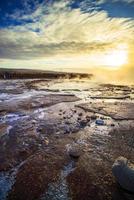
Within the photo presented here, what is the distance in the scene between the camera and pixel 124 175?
351 centimetres

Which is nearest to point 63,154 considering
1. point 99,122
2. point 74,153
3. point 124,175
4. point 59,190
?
point 74,153

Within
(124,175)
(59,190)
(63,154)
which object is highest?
(124,175)

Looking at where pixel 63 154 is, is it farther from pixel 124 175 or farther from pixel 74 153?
pixel 124 175

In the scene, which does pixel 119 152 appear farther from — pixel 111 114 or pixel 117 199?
pixel 111 114

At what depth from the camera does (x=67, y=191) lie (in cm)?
352

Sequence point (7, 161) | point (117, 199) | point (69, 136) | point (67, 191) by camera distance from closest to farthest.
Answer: point (117, 199)
point (67, 191)
point (7, 161)
point (69, 136)

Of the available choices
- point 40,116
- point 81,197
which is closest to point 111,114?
point 40,116

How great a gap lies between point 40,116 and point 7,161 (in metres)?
3.69

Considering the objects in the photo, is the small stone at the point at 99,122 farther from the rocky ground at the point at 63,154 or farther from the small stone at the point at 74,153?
the small stone at the point at 74,153

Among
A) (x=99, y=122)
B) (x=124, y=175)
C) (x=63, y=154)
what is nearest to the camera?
(x=124, y=175)

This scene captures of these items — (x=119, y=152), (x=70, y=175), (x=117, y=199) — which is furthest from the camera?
(x=119, y=152)

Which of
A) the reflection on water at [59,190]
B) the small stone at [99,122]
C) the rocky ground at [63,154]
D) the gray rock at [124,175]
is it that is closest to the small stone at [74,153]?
the rocky ground at [63,154]

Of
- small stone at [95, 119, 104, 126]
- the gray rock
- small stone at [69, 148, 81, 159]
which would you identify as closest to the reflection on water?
small stone at [69, 148, 81, 159]

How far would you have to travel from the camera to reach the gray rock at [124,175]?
3.32 meters
